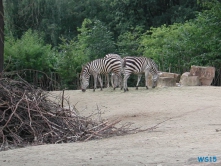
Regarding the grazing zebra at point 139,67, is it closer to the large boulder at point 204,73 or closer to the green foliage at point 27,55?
the large boulder at point 204,73

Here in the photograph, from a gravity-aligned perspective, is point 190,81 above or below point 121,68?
below

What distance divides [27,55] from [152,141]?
19.7 m

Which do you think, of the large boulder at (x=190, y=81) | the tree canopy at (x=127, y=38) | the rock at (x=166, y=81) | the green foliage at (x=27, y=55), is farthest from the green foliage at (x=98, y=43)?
the large boulder at (x=190, y=81)

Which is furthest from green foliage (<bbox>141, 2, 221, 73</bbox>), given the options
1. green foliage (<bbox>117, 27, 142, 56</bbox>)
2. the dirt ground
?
the dirt ground

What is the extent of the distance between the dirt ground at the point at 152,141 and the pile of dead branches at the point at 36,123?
0.68 metres

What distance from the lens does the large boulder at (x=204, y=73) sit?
72.8 feet

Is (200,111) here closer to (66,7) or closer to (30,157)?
(30,157)

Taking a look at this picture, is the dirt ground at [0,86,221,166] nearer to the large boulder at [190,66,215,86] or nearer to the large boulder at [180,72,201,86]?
the large boulder at [180,72,201,86]

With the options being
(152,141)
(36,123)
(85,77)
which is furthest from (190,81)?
(152,141)

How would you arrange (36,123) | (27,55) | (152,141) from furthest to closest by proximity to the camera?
1. (27,55)
2. (36,123)
3. (152,141)

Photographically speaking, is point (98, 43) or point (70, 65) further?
point (98, 43)

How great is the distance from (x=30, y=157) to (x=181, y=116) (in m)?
6.37

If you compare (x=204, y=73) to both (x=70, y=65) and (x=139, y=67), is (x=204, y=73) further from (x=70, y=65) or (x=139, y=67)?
(x=70, y=65)

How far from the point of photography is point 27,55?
28.4 metres
